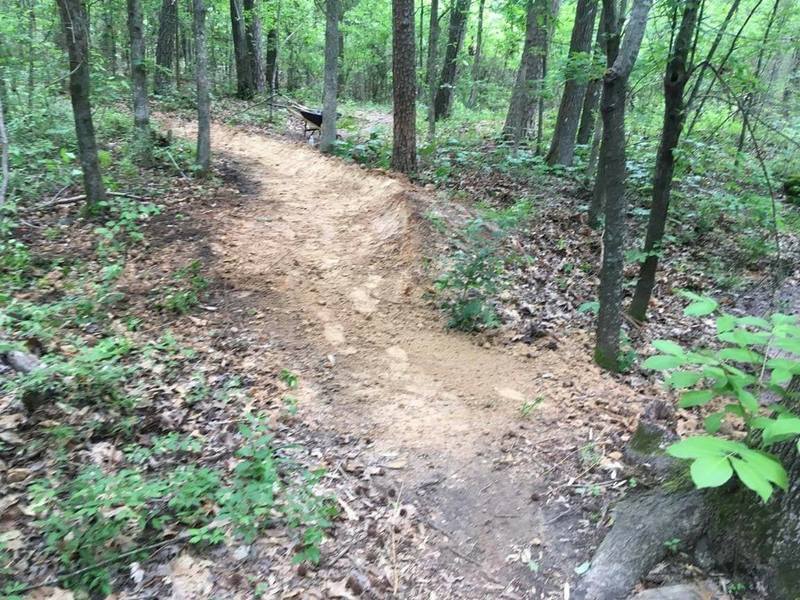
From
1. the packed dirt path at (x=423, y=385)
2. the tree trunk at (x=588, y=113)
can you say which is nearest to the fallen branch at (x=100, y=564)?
the packed dirt path at (x=423, y=385)

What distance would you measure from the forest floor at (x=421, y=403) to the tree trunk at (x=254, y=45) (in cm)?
1383

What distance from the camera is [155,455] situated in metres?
3.91

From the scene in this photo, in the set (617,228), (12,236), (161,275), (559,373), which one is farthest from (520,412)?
(12,236)

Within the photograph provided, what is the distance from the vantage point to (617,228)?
18.1 ft

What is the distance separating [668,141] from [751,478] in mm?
5074

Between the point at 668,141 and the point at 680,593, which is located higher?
the point at 668,141

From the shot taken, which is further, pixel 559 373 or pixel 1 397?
pixel 559 373

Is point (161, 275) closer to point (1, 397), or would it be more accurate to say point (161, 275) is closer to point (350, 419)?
point (1, 397)

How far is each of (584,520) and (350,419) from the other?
211cm

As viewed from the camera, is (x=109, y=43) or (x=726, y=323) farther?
(x=109, y=43)

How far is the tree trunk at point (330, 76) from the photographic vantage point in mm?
12578

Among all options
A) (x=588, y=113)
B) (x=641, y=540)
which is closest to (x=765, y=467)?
(x=641, y=540)

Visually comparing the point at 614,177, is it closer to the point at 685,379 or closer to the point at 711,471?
the point at 685,379

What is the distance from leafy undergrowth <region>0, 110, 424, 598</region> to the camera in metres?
3.06
